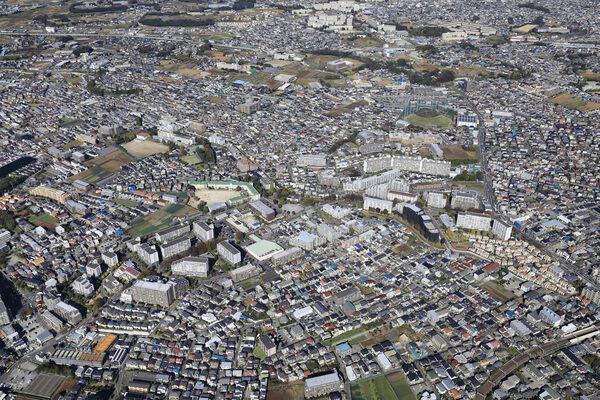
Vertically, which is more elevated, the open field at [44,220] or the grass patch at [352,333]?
the open field at [44,220]

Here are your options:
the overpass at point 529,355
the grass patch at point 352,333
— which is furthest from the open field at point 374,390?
the overpass at point 529,355

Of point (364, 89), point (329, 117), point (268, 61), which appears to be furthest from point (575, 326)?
point (268, 61)

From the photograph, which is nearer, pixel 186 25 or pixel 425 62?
pixel 425 62

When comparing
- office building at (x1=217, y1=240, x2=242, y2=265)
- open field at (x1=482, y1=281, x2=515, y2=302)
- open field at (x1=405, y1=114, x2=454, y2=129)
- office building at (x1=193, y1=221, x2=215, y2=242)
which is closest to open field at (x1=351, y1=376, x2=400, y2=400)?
open field at (x1=482, y1=281, x2=515, y2=302)

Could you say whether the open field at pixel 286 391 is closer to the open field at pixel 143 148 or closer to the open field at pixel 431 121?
the open field at pixel 143 148

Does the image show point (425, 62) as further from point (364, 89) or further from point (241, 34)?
point (241, 34)

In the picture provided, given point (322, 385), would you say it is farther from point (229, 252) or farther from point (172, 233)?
point (172, 233)
